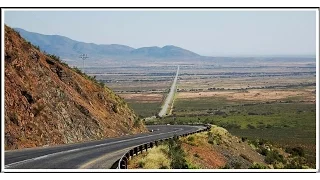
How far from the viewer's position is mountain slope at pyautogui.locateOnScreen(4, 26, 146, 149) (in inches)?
1112

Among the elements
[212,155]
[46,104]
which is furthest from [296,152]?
[46,104]

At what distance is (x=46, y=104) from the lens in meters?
32.0

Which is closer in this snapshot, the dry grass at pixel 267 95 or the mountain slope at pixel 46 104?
the mountain slope at pixel 46 104

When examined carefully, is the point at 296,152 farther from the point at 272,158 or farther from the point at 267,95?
the point at 267,95

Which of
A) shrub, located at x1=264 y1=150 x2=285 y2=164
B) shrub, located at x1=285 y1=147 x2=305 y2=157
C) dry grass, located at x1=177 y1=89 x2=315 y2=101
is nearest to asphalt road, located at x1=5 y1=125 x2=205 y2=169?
shrub, located at x1=264 y1=150 x2=285 y2=164

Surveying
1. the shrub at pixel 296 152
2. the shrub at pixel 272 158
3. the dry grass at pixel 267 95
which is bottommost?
the dry grass at pixel 267 95

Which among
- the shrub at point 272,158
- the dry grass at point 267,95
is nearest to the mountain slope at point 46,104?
the shrub at point 272,158

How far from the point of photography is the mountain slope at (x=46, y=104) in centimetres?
2825

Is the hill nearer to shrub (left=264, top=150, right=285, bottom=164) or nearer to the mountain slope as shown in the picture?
shrub (left=264, top=150, right=285, bottom=164)

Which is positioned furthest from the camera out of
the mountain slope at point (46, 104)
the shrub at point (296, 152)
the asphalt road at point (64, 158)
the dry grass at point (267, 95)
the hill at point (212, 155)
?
the dry grass at point (267, 95)

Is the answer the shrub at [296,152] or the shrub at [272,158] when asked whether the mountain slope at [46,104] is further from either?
the shrub at [296,152]
